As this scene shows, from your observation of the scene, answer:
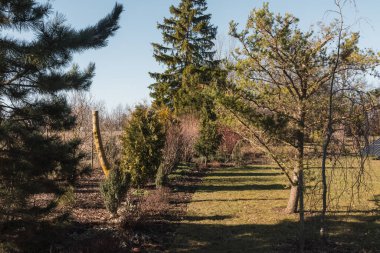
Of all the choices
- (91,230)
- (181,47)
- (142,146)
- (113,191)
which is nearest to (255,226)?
(113,191)

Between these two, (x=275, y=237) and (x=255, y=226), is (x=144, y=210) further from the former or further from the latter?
(x=275, y=237)

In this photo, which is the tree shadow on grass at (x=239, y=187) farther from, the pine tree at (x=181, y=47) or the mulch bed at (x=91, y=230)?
the pine tree at (x=181, y=47)

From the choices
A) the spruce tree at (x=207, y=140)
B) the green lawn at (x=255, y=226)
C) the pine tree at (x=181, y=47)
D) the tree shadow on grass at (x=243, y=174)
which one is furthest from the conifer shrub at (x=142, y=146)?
the pine tree at (x=181, y=47)

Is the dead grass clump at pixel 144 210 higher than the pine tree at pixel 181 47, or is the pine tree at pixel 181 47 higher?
the pine tree at pixel 181 47

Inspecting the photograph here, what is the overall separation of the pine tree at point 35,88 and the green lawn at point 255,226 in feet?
9.87

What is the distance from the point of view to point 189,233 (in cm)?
784

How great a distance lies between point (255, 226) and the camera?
27.7 ft

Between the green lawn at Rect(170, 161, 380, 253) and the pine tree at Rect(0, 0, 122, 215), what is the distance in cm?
301

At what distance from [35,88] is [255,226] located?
19.1 feet

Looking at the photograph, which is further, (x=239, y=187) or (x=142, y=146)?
(x=239, y=187)

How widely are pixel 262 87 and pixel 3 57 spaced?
6.02m

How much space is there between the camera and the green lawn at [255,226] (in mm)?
6939

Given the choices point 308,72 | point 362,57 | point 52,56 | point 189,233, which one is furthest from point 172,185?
point 52,56

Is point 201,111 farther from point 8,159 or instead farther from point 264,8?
point 8,159
